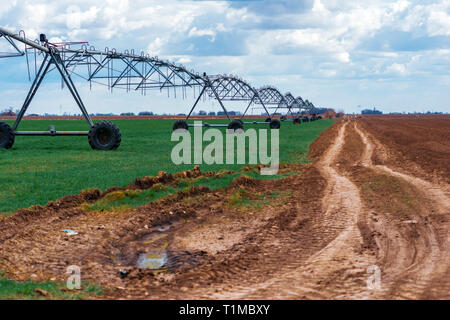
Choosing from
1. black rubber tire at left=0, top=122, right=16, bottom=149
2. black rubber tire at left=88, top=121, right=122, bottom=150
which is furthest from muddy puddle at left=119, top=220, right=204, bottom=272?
black rubber tire at left=0, top=122, right=16, bottom=149

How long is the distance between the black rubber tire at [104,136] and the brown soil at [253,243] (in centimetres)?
1029

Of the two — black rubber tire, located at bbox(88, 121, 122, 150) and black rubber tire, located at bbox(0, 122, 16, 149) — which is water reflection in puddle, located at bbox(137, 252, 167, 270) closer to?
black rubber tire, located at bbox(88, 121, 122, 150)

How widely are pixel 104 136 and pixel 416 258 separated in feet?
59.9

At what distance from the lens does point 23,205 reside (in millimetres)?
9578

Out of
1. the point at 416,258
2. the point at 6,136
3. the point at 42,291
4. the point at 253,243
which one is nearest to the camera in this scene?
the point at 42,291

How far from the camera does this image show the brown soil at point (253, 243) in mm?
5402

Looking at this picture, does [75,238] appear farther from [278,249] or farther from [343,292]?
[343,292]

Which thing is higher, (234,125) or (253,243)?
(234,125)

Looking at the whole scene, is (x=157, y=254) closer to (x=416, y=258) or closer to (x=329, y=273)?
(x=329, y=273)

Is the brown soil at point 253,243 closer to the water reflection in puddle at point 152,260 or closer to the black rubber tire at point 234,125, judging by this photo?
the water reflection in puddle at point 152,260

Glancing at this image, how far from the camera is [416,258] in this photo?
636cm

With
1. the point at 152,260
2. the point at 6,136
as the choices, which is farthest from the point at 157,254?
the point at 6,136
